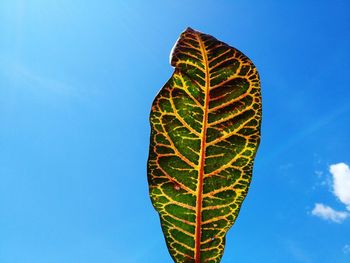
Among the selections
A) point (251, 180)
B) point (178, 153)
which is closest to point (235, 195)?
point (251, 180)

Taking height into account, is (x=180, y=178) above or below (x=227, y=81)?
below

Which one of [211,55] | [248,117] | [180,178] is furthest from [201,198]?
[211,55]

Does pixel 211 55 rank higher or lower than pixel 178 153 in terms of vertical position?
higher

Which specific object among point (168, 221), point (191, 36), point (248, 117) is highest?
point (191, 36)

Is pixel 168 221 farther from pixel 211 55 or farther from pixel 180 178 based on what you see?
pixel 211 55
